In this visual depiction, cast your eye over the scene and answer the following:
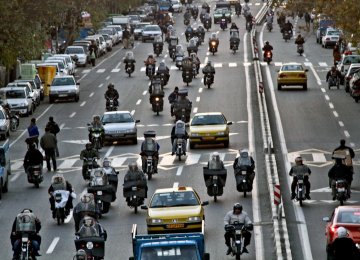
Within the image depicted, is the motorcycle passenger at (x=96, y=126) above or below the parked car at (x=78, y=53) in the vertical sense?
above

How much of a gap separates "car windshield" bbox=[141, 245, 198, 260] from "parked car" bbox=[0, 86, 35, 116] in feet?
134

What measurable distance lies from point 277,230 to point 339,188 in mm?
6290

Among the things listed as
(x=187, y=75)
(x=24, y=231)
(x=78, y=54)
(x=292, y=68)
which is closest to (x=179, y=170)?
(x=24, y=231)

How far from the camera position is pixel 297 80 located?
241ft

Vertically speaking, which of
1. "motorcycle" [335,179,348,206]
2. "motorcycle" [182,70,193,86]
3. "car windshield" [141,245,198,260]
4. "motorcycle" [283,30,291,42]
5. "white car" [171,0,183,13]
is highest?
"car windshield" [141,245,198,260]

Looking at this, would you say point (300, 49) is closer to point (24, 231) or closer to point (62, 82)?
point (62, 82)

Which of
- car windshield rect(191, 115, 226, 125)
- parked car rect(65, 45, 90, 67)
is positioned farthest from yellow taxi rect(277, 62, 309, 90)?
parked car rect(65, 45, 90, 67)

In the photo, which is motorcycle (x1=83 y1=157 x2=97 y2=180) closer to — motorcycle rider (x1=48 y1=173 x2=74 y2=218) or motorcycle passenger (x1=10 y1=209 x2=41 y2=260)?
motorcycle rider (x1=48 y1=173 x2=74 y2=218)

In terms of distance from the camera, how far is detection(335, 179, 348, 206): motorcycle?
38.2m

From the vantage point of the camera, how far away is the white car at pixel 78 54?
93.8 metres

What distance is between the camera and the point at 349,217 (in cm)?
2989

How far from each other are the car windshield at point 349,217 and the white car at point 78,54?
64.1 m

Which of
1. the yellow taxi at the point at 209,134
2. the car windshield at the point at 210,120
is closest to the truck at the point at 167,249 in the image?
the yellow taxi at the point at 209,134

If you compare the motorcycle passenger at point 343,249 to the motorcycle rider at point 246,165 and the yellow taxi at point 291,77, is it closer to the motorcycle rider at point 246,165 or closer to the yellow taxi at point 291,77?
the motorcycle rider at point 246,165
